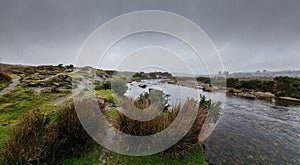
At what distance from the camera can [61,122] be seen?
5.07 meters

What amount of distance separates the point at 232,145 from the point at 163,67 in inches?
222

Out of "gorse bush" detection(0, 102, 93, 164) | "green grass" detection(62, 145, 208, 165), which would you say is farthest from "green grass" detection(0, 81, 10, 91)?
"green grass" detection(62, 145, 208, 165)

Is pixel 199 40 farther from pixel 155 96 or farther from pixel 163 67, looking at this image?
pixel 155 96

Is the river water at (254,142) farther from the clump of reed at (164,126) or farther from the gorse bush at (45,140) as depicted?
the gorse bush at (45,140)

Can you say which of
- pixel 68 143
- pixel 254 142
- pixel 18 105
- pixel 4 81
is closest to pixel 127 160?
pixel 68 143

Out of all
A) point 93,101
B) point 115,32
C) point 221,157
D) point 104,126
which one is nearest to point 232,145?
point 221,157

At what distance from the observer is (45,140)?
4141 millimetres

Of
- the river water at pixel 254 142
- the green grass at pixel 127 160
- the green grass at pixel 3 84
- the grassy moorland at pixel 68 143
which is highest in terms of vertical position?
the green grass at pixel 3 84

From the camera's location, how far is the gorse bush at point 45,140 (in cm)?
384

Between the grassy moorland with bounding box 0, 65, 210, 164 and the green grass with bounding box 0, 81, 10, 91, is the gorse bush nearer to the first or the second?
the grassy moorland with bounding box 0, 65, 210, 164

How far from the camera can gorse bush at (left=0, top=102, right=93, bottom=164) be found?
384 cm

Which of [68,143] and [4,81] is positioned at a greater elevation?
[4,81]

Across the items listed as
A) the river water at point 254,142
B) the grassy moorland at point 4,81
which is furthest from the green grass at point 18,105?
the river water at point 254,142

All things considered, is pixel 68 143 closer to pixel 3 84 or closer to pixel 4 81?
pixel 3 84
